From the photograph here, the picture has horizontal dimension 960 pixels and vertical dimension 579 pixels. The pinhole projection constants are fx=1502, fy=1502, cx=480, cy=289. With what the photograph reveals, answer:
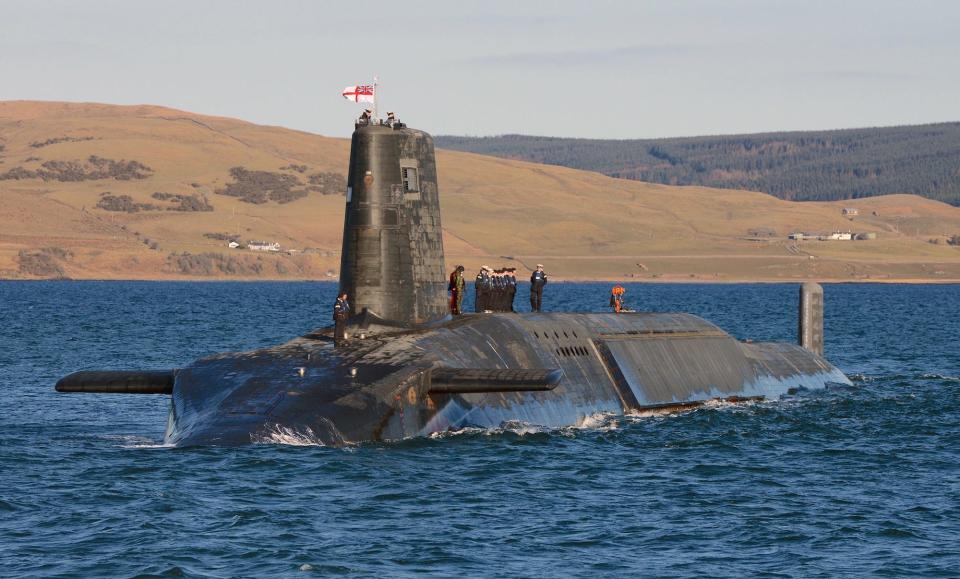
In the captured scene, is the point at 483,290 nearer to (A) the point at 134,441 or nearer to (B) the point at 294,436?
(A) the point at 134,441

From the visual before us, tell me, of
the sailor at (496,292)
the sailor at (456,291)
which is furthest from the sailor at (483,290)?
the sailor at (456,291)

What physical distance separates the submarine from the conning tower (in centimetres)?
2

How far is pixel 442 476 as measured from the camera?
26969 millimetres

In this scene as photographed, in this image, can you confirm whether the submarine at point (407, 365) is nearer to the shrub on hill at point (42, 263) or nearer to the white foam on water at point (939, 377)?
the white foam on water at point (939, 377)

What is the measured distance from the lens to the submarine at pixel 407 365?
28484mm

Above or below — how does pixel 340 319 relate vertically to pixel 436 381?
above

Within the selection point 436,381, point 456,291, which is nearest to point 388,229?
point 436,381

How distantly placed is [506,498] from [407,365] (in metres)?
4.89

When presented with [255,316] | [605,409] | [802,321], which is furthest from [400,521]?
[255,316]

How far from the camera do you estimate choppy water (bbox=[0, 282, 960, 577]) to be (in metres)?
21.5

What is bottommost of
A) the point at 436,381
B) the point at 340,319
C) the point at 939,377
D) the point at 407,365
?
the point at 939,377

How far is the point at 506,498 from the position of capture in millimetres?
25719

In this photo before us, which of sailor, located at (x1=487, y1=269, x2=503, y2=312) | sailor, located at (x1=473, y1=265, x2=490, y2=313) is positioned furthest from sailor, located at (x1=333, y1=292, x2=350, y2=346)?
sailor, located at (x1=487, y1=269, x2=503, y2=312)

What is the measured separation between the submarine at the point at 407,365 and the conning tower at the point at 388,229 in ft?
0.07
